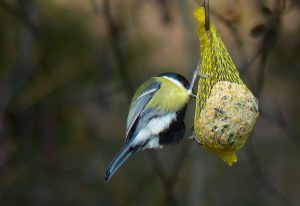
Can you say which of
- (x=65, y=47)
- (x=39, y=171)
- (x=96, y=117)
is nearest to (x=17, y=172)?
(x=39, y=171)

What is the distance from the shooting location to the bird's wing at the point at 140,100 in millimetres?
3338

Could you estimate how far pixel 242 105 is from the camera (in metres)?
2.54

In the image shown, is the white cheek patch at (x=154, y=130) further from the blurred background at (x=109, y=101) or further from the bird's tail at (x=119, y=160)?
the blurred background at (x=109, y=101)

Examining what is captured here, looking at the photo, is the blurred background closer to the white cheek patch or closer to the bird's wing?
the bird's wing

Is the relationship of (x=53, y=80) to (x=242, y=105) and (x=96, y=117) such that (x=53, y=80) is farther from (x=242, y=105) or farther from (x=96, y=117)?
(x=242, y=105)

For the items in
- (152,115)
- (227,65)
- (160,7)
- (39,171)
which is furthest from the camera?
(39,171)

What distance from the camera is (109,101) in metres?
Answer: 5.03

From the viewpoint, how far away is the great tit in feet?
10.5

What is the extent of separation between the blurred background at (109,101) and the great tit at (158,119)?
1.16ft

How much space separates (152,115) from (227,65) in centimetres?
66

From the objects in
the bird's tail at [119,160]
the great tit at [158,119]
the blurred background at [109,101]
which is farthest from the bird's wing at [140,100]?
the blurred background at [109,101]

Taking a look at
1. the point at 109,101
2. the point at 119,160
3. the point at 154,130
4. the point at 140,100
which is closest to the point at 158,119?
the point at 154,130

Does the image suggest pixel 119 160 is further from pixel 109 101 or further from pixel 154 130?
pixel 109 101

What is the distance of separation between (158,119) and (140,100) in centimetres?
18
